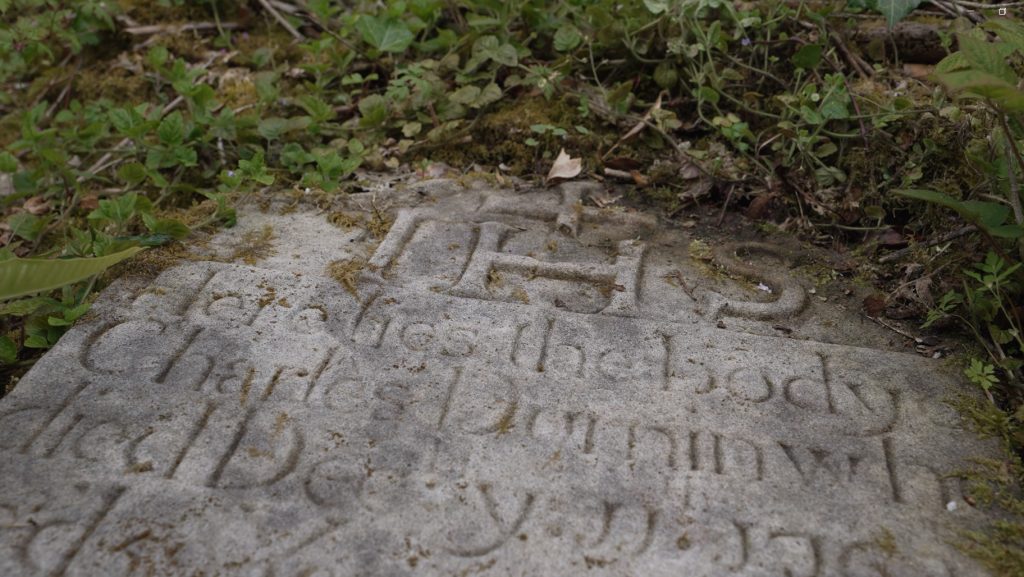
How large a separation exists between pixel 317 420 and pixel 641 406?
2.34 ft

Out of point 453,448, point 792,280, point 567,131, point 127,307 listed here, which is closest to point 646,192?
point 567,131

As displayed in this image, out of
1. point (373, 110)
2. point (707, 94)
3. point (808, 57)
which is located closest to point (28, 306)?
point (373, 110)

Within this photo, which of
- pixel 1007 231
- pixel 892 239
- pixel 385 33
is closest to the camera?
pixel 1007 231

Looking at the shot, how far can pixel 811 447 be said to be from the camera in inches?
73.9

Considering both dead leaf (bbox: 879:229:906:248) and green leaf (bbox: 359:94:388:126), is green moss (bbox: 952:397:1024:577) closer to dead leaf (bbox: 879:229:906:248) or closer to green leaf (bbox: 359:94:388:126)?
dead leaf (bbox: 879:229:906:248)

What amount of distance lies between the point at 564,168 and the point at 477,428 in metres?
1.31

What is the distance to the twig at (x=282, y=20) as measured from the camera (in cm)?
376

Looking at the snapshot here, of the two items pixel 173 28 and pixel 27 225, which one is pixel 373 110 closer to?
pixel 27 225

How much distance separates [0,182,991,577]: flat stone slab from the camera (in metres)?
1.63

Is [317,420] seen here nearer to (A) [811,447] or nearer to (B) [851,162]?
(A) [811,447]

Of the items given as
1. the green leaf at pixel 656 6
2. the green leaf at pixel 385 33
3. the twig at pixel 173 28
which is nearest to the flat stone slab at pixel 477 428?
the green leaf at pixel 656 6

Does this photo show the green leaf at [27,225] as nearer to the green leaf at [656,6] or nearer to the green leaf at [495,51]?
the green leaf at [495,51]

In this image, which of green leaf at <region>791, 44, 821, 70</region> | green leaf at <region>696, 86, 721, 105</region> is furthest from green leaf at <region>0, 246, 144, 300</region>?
green leaf at <region>791, 44, 821, 70</region>

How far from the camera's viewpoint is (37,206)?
311 cm
